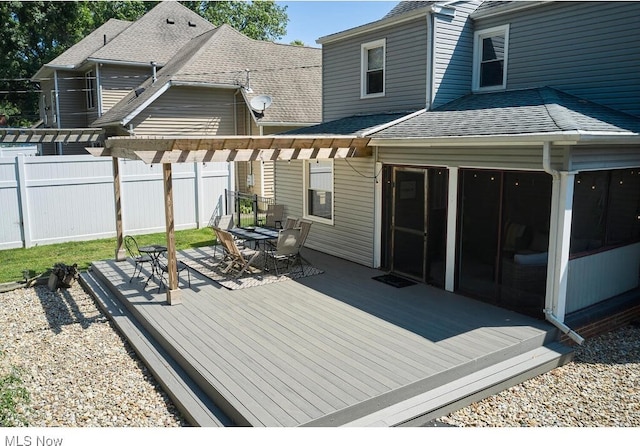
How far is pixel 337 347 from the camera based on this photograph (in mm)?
6238

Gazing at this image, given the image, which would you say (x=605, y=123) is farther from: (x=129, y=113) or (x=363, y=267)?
(x=129, y=113)

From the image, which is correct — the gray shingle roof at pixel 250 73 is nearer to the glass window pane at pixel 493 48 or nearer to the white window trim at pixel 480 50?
the white window trim at pixel 480 50

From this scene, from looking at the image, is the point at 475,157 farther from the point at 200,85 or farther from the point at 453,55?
the point at 200,85

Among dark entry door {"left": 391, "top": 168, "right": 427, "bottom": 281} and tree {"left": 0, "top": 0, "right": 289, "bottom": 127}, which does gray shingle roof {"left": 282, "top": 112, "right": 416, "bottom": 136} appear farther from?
tree {"left": 0, "top": 0, "right": 289, "bottom": 127}

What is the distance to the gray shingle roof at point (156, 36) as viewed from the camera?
2002 centimetres

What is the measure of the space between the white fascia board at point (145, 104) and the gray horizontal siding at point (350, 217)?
7.67 m

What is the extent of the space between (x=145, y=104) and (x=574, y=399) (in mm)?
15573

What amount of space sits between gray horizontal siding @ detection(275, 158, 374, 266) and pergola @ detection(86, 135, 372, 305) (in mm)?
700

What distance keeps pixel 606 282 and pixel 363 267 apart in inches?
171

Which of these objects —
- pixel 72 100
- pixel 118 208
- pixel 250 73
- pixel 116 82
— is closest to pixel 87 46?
pixel 72 100

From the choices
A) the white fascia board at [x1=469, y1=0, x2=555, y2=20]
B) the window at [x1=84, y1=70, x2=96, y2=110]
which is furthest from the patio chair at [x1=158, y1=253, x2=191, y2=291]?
the window at [x1=84, y1=70, x2=96, y2=110]

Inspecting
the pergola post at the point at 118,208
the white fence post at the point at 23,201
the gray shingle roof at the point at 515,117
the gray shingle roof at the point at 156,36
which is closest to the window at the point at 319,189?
the gray shingle roof at the point at 515,117

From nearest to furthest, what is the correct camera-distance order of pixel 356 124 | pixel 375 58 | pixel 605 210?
pixel 605 210
pixel 356 124
pixel 375 58

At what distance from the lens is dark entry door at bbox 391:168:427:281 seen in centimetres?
889
